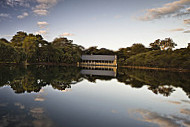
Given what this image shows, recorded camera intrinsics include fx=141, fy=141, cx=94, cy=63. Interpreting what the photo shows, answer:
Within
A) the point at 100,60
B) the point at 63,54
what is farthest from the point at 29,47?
the point at 100,60

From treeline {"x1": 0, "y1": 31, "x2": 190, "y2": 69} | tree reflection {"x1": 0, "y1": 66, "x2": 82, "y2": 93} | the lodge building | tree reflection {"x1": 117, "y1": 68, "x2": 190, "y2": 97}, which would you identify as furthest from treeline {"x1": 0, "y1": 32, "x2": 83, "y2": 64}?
tree reflection {"x1": 117, "y1": 68, "x2": 190, "y2": 97}

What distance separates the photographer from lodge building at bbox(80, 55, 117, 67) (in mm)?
44156

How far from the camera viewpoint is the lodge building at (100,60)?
44156 millimetres

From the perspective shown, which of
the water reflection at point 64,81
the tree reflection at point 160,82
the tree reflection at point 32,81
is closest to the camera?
the tree reflection at point 32,81

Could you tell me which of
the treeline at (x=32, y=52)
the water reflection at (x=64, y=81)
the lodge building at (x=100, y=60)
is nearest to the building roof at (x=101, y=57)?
the lodge building at (x=100, y=60)

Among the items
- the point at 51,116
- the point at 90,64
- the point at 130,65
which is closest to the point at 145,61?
the point at 130,65

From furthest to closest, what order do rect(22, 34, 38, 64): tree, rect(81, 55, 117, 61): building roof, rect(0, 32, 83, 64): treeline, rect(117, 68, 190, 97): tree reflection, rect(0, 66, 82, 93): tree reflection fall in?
rect(81, 55, 117, 61): building roof, rect(22, 34, 38, 64): tree, rect(0, 32, 83, 64): treeline, rect(117, 68, 190, 97): tree reflection, rect(0, 66, 82, 93): tree reflection

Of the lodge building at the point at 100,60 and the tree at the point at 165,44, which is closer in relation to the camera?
the tree at the point at 165,44

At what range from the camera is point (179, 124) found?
171 inches

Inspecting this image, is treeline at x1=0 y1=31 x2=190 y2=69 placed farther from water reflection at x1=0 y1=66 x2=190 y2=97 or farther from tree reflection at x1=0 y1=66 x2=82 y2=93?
tree reflection at x1=0 y1=66 x2=82 y2=93

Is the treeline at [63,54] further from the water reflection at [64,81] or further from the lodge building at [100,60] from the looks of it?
the water reflection at [64,81]

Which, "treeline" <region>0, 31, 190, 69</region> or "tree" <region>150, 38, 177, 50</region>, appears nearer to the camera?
"treeline" <region>0, 31, 190, 69</region>

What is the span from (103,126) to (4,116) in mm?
3029

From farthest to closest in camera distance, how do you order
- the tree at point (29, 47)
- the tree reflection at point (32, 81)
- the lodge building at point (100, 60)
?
1. the lodge building at point (100, 60)
2. the tree at point (29, 47)
3. the tree reflection at point (32, 81)
